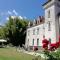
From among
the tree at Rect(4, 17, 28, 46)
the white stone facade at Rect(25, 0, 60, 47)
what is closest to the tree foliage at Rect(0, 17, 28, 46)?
the tree at Rect(4, 17, 28, 46)

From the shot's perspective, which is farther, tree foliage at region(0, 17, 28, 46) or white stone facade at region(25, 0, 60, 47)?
tree foliage at region(0, 17, 28, 46)

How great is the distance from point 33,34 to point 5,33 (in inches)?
590

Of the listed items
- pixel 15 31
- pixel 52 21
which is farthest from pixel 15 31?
pixel 52 21

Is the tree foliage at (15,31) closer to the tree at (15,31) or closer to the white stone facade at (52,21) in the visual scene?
the tree at (15,31)

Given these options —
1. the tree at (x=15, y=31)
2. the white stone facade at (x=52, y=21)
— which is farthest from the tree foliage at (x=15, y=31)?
the white stone facade at (x=52, y=21)

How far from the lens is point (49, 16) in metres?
36.5

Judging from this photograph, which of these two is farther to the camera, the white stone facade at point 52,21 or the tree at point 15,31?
the tree at point 15,31

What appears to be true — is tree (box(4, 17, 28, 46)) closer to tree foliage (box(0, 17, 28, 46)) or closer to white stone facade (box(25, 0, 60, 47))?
tree foliage (box(0, 17, 28, 46))

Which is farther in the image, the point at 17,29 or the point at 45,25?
the point at 17,29

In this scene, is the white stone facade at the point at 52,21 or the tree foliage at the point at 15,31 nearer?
the white stone facade at the point at 52,21

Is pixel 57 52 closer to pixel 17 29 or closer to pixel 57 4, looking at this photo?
pixel 57 4

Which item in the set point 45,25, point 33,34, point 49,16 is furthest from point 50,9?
point 33,34

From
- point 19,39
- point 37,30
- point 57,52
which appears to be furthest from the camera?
point 19,39

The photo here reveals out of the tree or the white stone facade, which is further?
the tree
